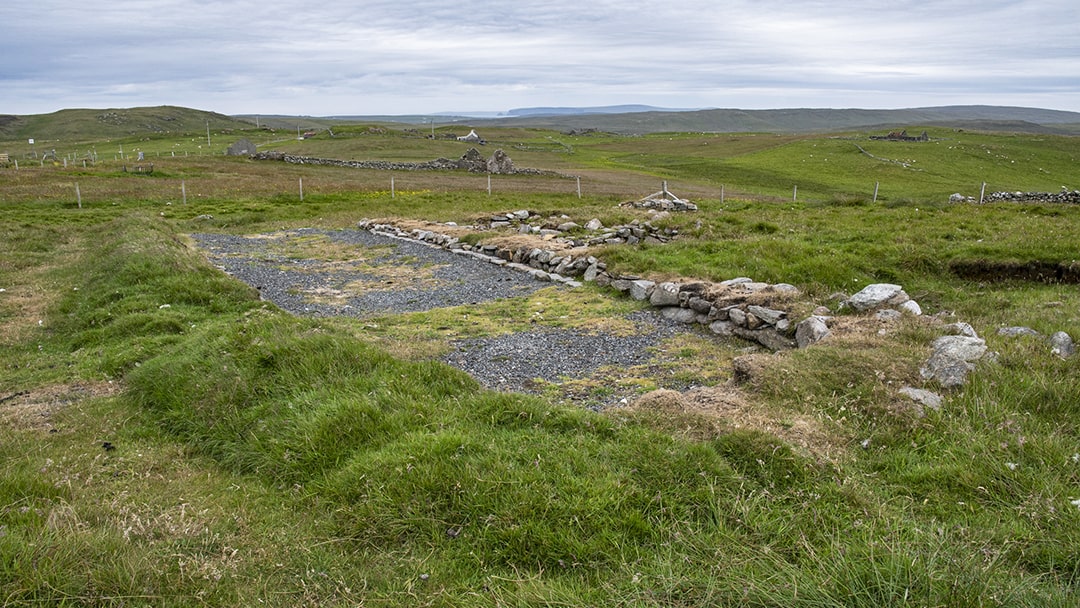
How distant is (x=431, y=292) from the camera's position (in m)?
15.0

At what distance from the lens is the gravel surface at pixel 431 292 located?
938 centimetres

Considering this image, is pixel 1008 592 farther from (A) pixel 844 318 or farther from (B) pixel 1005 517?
(A) pixel 844 318

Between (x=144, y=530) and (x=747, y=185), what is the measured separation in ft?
168

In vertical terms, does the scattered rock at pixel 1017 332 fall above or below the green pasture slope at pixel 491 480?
above

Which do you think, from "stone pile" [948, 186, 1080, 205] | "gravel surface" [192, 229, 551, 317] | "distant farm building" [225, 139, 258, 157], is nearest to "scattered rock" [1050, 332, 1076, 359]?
"gravel surface" [192, 229, 551, 317]

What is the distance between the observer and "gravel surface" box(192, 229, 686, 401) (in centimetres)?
938

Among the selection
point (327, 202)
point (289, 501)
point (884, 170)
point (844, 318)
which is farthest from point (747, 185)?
point (289, 501)

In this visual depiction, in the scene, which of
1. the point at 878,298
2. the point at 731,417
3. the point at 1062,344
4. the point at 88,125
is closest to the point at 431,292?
the point at 878,298

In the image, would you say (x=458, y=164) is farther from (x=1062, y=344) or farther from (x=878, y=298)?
(x=1062, y=344)

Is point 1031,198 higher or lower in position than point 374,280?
higher

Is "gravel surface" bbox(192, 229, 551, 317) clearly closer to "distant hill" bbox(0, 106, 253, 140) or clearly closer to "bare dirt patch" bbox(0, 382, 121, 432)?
"bare dirt patch" bbox(0, 382, 121, 432)

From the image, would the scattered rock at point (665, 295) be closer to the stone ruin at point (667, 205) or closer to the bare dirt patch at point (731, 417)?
the bare dirt patch at point (731, 417)

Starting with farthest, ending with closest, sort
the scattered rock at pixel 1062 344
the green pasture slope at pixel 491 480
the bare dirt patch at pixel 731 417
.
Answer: the scattered rock at pixel 1062 344
the bare dirt patch at pixel 731 417
the green pasture slope at pixel 491 480

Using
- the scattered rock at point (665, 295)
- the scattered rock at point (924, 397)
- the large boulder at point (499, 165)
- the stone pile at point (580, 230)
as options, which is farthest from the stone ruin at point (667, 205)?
the large boulder at point (499, 165)
